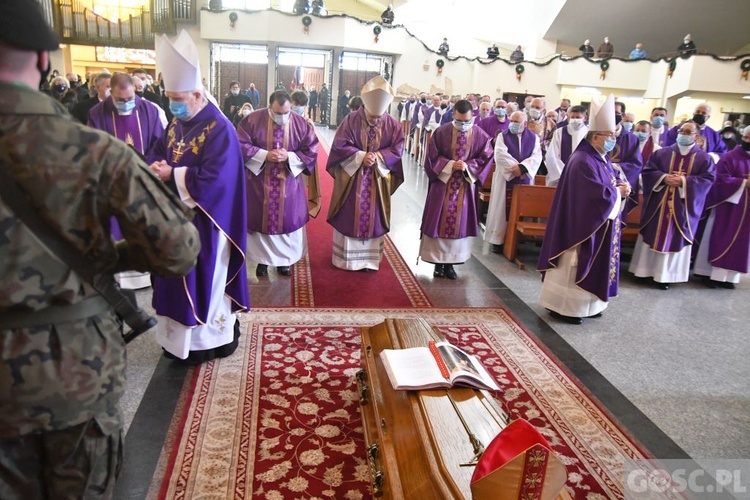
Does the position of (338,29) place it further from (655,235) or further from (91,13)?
(655,235)

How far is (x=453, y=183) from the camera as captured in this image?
224 inches

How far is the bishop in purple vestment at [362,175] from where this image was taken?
5.59m

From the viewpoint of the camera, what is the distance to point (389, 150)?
565 centimetres

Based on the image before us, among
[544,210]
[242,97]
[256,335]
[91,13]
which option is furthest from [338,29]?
[256,335]

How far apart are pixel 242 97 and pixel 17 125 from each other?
621 inches

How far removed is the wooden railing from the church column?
5484 mm

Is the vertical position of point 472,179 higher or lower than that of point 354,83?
lower

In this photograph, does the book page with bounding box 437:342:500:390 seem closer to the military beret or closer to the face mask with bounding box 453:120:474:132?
the military beret

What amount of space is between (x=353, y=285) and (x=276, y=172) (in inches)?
50.2

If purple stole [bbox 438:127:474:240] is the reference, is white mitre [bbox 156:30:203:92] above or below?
above

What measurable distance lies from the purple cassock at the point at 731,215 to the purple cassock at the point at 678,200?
24 cm

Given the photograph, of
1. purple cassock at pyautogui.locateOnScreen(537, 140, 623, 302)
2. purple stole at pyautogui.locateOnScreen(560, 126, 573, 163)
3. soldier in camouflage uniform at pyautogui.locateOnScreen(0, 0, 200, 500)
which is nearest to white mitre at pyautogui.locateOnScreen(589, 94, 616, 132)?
purple cassock at pyautogui.locateOnScreen(537, 140, 623, 302)

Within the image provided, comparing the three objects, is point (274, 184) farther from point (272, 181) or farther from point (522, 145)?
point (522, 145)

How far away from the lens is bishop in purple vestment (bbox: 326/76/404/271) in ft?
18.4
